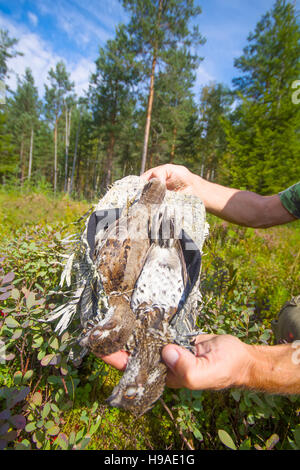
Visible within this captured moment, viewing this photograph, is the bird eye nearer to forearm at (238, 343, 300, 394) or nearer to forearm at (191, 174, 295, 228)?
forearm at (238, 343, 300, 394)

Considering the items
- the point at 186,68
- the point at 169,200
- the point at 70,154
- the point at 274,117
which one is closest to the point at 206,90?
the point at 186,68

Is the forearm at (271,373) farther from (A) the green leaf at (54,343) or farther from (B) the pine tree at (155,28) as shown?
(B) the pine tree at (155,28)

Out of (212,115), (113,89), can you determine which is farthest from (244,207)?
(212,115)

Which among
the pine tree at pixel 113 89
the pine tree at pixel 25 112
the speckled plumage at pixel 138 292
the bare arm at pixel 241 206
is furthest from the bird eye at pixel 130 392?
the pine tree at pixel 25 112

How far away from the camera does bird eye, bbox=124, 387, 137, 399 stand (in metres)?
0.83

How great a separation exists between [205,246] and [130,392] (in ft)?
3.12

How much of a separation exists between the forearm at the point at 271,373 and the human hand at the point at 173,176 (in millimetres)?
1082

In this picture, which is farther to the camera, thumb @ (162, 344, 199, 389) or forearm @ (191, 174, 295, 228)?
forearm @ (191, 174, 295, 228)

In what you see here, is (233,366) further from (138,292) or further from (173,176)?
(173,176)

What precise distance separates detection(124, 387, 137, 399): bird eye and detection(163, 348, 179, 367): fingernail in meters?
0.17

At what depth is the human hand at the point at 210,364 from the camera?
804mm

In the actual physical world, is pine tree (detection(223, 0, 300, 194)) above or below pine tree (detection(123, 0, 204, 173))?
below

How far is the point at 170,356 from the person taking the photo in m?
0.83

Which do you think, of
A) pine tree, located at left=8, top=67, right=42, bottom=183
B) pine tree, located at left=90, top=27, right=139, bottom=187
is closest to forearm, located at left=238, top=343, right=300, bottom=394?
pine tree, located at left=90, top=27, right=139, bottom=187
